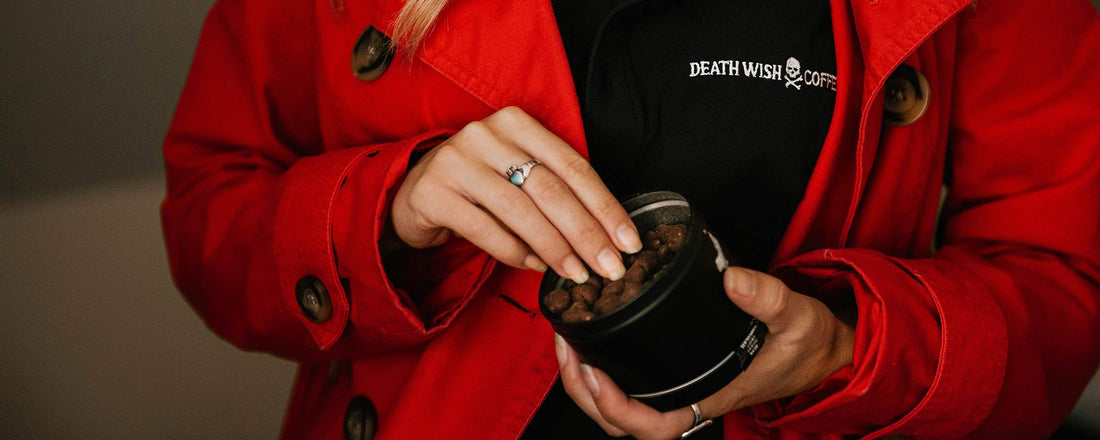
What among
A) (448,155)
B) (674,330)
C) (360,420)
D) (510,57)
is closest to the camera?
(674,330)

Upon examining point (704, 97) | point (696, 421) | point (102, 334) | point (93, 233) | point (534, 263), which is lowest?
point (102, 334)

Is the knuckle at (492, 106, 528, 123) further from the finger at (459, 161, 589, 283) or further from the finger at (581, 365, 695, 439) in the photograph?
the finger at (581, 365, 695, 439)

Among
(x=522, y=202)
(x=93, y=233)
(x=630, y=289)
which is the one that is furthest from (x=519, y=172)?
(x=93, y=233)

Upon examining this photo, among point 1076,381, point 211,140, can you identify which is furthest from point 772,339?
point 211,140

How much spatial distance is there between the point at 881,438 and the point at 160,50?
1272mm

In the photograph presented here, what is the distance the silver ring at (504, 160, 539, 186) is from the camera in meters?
0.62

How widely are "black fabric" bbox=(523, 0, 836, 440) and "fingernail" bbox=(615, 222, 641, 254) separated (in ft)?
0.64

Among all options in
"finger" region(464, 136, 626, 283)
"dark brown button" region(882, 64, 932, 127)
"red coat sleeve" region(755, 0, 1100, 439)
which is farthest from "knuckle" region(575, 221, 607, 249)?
"dark brown button" region(882, 64, 932, 127)

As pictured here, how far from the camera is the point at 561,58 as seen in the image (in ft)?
2.38

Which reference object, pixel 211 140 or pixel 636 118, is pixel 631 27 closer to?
pixel 636 118

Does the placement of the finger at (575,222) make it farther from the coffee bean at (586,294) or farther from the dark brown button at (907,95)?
the dark brown button at (907,95)

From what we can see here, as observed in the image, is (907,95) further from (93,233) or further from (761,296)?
(93,233)

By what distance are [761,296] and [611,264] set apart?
0.11 metres

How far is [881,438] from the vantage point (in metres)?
0.74
